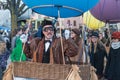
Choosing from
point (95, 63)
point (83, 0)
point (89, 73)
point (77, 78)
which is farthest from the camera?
point (95, 63)

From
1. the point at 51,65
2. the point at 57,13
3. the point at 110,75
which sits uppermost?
the point at 57,13

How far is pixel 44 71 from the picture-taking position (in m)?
5.26

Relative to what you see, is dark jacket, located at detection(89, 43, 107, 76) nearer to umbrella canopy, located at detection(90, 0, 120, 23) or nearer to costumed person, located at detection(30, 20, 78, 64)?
umbrella canopy, located at detection(90, 0, 120, 23)

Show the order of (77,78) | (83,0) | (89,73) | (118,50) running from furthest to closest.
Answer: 1. (118,50)
2. (83,0)
3. (89,73)
4. (77,78)

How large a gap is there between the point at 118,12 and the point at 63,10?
12.9 feet

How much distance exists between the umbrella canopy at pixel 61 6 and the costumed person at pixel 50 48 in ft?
0.94

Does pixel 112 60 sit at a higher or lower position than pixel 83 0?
lower

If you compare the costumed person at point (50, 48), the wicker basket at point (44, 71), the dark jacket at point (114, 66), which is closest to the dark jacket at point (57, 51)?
the costumed person at point (50, 48)

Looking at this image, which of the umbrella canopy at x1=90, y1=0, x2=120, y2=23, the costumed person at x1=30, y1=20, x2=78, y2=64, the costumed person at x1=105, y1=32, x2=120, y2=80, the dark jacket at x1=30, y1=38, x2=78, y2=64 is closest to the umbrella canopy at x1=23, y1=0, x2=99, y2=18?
the costumed person at x1=30, y1=20, x2=78, y2=64

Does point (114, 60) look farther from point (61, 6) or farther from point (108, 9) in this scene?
point (61, 6)

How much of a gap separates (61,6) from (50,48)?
2.19 feet

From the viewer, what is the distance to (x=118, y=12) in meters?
9.84

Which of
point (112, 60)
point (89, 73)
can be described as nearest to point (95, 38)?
point (112, 60)

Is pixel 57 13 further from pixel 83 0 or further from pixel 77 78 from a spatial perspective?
pixel 77 78
